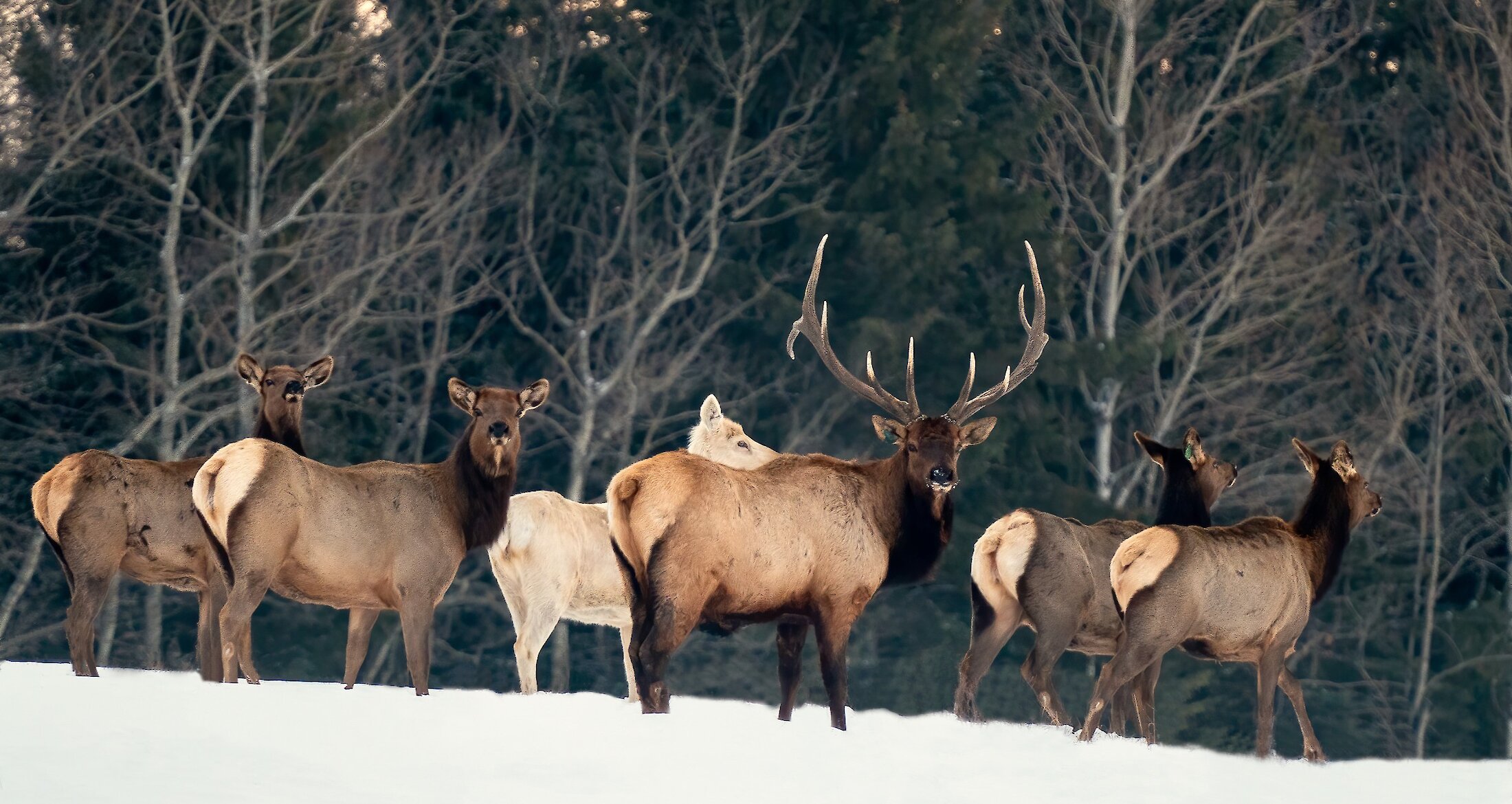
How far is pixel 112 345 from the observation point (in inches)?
1040

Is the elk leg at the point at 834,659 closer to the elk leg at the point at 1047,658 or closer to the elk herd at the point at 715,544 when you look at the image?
the elk herd at the point at 715,544

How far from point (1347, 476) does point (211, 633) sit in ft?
22.9

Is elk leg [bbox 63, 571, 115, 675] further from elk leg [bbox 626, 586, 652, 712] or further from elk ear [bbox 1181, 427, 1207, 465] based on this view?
elk ear [bbox 1181, 427, 1207, 465]

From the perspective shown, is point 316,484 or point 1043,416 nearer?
point 316,484

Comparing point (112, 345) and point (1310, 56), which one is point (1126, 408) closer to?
point (1310, 56)

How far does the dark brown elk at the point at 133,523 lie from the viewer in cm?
1310

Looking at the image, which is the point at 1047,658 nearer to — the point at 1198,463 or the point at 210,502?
the point at 1198,463

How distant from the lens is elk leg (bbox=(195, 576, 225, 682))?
1280 cm

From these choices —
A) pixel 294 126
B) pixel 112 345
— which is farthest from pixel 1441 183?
pixel 112 345

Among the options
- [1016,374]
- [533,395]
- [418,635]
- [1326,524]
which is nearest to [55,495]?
[418,635]

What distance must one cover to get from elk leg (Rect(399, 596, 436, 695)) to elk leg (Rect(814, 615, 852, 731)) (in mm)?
2113

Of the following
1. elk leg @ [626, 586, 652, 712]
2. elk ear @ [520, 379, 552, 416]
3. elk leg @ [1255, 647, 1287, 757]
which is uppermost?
elk ear @ [520, 379, 552, 416]

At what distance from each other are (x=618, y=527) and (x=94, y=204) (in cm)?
1615

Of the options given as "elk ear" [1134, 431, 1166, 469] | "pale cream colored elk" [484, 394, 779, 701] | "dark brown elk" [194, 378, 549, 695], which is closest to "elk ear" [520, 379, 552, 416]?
"dark brown elk" [194, 378, 549, 695]
